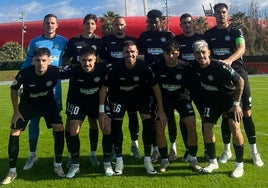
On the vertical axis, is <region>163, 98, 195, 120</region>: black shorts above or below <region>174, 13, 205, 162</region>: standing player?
below

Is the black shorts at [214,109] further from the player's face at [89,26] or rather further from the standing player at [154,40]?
the player's face at [89,26]

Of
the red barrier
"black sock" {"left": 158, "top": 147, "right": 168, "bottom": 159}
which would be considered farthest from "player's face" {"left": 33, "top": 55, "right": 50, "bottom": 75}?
the red barrier

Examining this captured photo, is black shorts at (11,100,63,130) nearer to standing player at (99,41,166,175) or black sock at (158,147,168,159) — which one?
standing player at (99,41,166,175)

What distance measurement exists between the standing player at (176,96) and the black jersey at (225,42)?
0.71m

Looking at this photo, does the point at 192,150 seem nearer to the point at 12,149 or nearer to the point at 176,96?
the point at 176,96

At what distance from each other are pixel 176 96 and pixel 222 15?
161 cm

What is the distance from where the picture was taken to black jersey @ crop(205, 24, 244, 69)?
637cm

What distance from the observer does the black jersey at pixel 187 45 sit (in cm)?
664

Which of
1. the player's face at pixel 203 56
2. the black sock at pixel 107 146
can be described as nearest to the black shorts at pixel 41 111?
the black sock at pixel 107 146

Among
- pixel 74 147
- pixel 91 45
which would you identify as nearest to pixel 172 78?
pixel 91 45

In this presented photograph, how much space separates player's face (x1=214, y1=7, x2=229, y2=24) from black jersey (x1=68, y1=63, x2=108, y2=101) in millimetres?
2152

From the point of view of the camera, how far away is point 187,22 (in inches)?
256

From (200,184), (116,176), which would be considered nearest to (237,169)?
(200,184)

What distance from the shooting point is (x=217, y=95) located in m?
5.89
